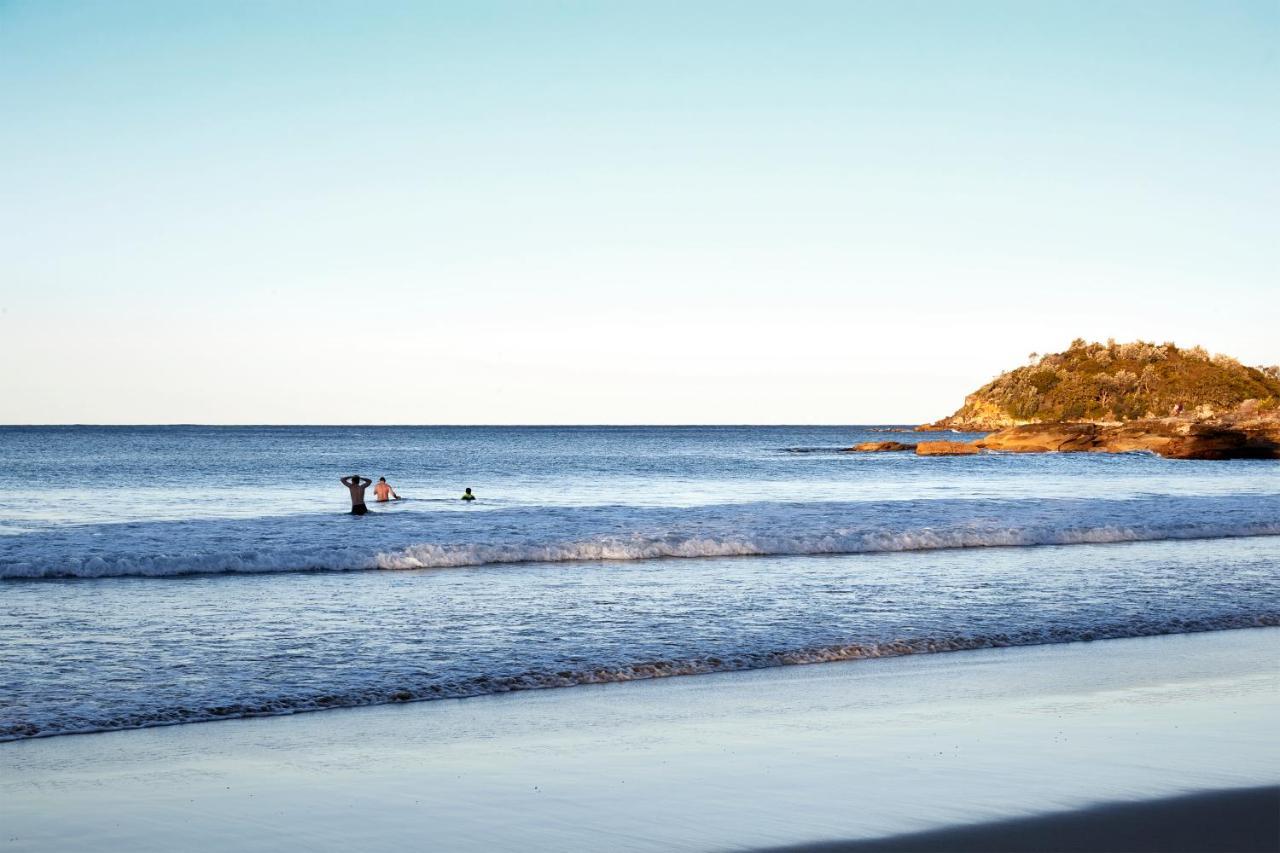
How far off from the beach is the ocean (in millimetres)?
1005

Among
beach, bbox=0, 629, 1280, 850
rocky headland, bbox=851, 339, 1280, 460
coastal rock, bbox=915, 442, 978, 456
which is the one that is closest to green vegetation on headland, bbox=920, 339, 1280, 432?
rocky headland, bbox=851, 339, 1280, 460

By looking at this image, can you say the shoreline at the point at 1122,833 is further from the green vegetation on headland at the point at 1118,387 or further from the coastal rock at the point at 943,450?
the green vegetation on headland at the point at 1118,387

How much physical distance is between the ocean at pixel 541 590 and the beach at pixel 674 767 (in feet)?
3.30

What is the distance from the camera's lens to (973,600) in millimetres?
15852

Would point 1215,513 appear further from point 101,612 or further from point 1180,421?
point 1180,421

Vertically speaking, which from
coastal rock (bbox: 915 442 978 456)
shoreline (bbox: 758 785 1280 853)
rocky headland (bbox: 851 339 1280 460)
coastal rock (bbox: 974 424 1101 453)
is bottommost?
shoreline (bbox: 758 785 1280 853)

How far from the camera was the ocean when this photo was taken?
1078cm

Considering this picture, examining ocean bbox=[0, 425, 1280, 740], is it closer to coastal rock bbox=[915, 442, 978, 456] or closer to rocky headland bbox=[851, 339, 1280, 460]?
coastal rock bbox=[915, 442, 978, 456]

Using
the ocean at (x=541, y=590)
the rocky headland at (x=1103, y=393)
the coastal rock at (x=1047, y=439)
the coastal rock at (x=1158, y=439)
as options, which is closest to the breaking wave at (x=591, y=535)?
the ocean at (x=541, y=590)

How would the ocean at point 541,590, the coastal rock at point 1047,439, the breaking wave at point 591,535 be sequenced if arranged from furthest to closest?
the coastal rock at point 1047,439, the breaking wave at point 591,535, the ocean at point 541,590

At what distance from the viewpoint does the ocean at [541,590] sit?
35.4 ft

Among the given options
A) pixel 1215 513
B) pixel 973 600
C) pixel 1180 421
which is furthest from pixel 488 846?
pixel 1180 421

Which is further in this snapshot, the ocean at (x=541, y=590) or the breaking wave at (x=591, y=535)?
the breaking wave at (x=591, y=535)

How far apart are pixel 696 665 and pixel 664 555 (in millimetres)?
10462
